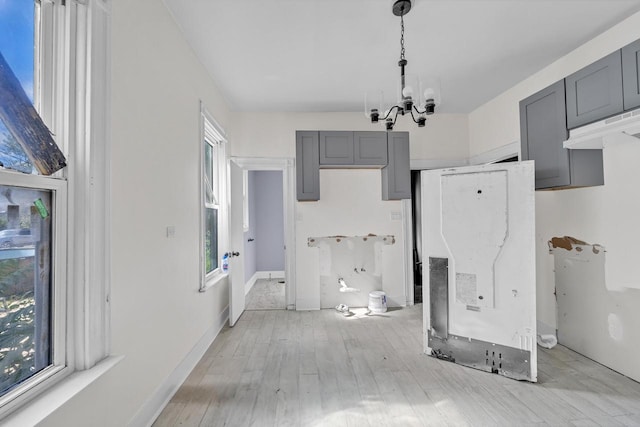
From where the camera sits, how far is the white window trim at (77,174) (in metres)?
1.19

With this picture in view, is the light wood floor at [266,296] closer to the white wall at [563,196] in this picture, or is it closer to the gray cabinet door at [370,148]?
the gray cabinet door at [370,148]

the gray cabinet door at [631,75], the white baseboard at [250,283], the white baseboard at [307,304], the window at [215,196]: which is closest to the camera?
the gray cabinet door at [631,75]

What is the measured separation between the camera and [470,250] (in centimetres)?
235

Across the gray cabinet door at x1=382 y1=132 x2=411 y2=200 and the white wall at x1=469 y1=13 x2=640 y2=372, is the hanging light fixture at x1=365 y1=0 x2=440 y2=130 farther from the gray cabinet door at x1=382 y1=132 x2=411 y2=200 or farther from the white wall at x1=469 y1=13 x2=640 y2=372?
the white wall at x1=469 y1=13 x2=640 y2=372

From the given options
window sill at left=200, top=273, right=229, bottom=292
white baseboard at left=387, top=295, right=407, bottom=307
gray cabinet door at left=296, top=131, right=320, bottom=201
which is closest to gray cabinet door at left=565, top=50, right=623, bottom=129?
gray cabinet door at left=296, top=131, right=320, bottom=201

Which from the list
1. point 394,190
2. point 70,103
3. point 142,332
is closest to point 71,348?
point 142,332

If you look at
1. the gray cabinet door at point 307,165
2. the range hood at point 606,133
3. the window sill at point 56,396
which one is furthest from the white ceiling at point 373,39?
the window sill at point 56,396

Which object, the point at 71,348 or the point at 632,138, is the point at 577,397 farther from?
the point at 71,348

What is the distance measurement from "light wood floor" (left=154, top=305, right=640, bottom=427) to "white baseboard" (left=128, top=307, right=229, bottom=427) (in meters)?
0.06

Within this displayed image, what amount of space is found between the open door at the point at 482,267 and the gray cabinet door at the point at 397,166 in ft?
3.53

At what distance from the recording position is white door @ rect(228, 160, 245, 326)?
3.32 metres

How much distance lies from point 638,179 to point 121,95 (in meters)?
3.42

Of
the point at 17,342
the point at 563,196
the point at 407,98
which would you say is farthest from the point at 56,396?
the point at 563,196

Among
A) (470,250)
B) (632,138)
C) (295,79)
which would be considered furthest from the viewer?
(295,79)
